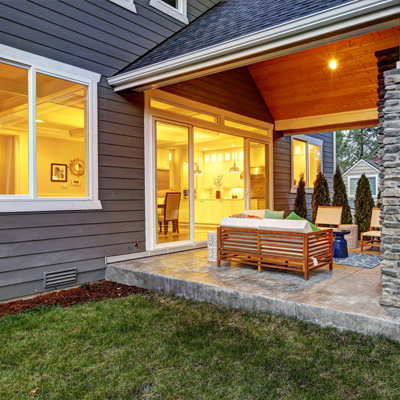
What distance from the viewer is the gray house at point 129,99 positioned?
13.4ft

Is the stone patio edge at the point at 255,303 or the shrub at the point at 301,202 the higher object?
the shrub at the point at 301,202

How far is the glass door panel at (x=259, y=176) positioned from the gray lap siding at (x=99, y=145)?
11.3ft

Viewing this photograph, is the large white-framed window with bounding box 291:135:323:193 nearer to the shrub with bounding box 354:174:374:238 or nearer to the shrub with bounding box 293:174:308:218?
the shrub with bounding box 293:174:308:218

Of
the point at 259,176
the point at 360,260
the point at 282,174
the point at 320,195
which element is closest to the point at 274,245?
the point at 360,260

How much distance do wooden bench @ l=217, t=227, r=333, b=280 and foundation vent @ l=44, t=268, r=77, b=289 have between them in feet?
6.43

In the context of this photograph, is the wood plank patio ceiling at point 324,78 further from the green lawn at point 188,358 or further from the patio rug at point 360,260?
the green lawn at point 188,358

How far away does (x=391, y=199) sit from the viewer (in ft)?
9.78

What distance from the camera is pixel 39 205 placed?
4328 mm

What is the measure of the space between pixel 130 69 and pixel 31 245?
276cm

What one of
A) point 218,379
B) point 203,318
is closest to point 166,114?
point 203,318

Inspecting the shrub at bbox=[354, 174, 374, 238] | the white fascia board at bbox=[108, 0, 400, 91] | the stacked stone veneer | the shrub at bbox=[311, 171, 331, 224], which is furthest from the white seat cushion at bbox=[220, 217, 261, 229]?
the shrub at bbox=[311, 171, 331, 224]

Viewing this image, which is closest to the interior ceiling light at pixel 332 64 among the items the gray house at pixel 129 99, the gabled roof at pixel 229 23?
the gray house at pixel 129 99

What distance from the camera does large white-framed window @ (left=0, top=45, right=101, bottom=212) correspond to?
427 cm

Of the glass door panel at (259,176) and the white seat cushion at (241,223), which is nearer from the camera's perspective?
the white seat cushion at (241,223)
